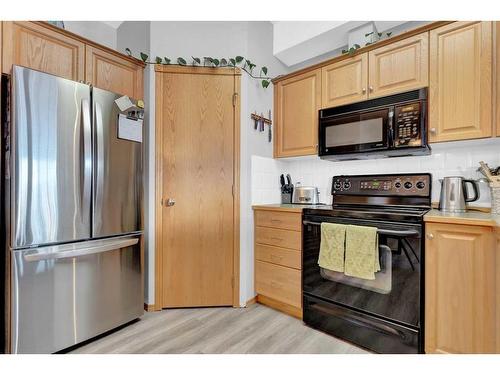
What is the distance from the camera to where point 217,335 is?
5.95 ft

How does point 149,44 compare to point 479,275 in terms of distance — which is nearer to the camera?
point 479,275

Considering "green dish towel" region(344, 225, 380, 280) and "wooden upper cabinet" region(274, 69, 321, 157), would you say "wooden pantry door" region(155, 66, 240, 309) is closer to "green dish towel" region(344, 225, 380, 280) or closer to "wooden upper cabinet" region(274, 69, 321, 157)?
"wooden upper cabinet" region(274, 69, 321, 157)

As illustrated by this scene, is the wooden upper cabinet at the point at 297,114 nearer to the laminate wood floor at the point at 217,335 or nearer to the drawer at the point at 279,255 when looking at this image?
the drawer at the point at 279,255

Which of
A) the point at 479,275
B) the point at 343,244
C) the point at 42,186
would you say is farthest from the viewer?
the point at 343,244

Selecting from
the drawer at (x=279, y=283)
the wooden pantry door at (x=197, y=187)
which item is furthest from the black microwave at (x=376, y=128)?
the drawer at (x=279, y=283)

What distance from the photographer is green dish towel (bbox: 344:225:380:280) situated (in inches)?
63.6

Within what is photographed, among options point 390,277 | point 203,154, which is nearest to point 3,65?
point 203,154

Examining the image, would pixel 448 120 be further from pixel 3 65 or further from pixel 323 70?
pixel 3 65

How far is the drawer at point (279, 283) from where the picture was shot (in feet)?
6.66

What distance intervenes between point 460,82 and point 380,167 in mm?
783

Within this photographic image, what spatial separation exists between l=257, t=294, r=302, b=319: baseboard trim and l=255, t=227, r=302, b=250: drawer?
1.63 ft

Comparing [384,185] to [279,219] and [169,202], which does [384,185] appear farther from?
[169,202]

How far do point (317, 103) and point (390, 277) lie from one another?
4.91 feet

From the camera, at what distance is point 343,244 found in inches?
68.9
